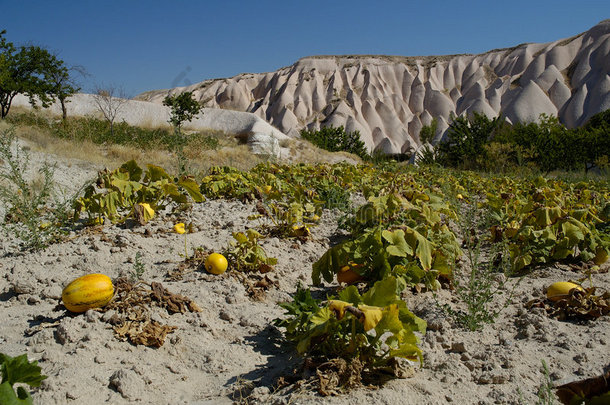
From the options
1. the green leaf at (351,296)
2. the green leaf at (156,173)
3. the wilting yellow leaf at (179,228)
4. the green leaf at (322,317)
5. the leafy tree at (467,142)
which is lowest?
the leafy tree at (467,142)

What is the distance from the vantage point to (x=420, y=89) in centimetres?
6025

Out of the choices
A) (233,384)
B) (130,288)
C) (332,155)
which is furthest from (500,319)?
(332,155)

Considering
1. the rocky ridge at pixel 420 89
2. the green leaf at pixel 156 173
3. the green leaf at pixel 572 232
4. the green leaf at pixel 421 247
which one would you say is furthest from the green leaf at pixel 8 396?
the rocky ridge at pixel 420 89

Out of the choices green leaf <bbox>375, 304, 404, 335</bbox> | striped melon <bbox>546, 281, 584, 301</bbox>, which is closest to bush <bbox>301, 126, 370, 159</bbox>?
striped melon <bbox>546, 281, 584, 301</bbox>

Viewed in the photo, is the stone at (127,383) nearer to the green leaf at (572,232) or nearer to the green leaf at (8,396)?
the green leaf at (8,396)

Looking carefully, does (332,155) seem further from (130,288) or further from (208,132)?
(130,288)

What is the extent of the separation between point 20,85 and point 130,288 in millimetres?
23098

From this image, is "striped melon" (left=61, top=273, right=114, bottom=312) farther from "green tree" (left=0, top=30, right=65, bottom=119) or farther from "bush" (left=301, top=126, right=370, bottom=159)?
"bush" (left=301, top=126, right=370, bottom=159)

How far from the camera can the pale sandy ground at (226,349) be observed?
1832 millimetres

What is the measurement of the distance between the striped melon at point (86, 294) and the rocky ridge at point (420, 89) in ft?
174

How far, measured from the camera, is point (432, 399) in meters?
1.74

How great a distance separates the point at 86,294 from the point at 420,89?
63078 mm

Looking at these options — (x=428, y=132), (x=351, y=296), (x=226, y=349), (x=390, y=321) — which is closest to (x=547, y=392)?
(x=390, y=321)

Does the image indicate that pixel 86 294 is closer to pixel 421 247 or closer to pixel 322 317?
pixel 322 317
